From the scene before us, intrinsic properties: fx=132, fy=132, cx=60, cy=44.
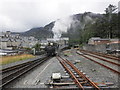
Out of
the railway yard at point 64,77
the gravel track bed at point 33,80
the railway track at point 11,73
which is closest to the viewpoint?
the railway yard at point 64,77

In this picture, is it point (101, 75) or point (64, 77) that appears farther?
point (101, 75)

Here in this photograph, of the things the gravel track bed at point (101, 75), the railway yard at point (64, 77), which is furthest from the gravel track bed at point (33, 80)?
the gravel track bed at point (101, 75)

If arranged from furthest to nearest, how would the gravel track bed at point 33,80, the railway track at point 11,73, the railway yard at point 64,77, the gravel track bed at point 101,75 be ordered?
1. the railway track at point 11,73
2. the gravel track bed at point 101,75
3. the gravel track bed at point 33,80
4. the railway yard at point 64,77

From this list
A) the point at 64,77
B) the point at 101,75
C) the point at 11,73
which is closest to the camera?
the point at 64,77

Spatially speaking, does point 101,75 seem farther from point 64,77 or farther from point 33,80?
point 33,80

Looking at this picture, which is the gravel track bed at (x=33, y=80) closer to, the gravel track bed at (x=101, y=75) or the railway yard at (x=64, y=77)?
the railway yard at (x=64, y=77)

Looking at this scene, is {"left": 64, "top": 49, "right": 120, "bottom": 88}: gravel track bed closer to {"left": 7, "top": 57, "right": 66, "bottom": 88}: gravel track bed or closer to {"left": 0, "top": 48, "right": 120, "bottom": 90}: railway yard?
{"left": 0, "top": 48, "right": 120, "bottom": 90}: railway yard

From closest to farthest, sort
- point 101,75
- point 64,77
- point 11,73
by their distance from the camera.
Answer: point 64,77, point 101,75, point 11,73

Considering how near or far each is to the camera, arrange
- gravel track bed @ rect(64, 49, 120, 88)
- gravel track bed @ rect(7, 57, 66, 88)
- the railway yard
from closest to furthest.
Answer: the railway yard < gravel track bed @ rect(7, 57, 66, 88) < gravel track bed @ rect(64, 49, 120, 88)

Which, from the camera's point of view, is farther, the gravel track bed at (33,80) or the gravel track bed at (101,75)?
the gravel track bed at (101,75)

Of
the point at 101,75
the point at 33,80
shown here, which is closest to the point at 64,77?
the point at 33,80

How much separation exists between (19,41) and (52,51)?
203 ft

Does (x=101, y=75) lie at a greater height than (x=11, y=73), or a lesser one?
greater

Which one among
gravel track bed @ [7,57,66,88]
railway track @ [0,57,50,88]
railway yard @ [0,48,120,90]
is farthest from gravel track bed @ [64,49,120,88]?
railway track @ [0,57,50,88]
